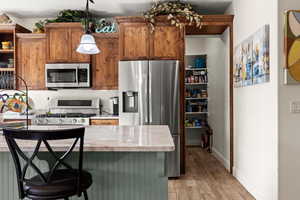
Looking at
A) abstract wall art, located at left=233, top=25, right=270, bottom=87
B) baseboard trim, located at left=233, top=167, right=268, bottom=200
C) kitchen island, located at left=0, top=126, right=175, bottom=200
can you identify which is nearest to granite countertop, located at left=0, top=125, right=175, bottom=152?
kitchen island, located at left=0, top=126, right=175, bottom=200

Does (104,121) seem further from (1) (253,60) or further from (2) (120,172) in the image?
(1) (253,60)

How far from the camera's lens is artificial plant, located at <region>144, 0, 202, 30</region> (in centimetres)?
378

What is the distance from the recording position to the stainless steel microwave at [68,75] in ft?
14.0

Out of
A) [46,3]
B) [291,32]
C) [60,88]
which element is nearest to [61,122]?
[60,88]

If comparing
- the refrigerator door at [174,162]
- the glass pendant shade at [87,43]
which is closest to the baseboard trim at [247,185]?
the refrigerator door at [174,162]

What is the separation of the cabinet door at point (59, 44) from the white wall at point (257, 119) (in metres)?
2.75

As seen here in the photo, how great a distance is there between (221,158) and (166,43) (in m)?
2.34

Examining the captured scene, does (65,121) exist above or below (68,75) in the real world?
below

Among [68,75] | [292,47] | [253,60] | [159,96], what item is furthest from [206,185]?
[68,75]

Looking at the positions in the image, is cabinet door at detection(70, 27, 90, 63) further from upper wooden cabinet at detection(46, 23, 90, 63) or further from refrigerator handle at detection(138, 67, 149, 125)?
refrigerator handle at detection(138, 67, 149, 125)

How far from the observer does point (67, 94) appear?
4672mm

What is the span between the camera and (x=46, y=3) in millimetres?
4145

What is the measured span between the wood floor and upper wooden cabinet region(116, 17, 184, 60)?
1.83 meters

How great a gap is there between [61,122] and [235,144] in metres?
2.72
